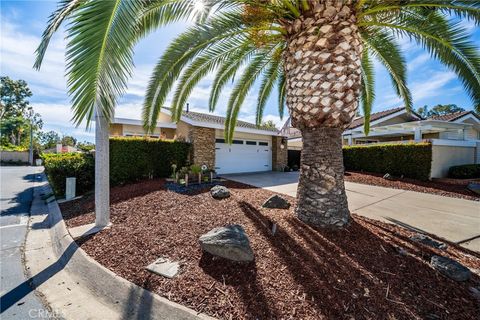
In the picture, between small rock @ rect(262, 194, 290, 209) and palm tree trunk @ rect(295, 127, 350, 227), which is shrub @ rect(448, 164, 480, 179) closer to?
palm tree trunk @ rect(295, 127, 350, 227)

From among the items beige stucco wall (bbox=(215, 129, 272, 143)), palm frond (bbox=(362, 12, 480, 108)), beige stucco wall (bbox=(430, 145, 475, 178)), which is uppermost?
palm frond (bbox=(362, 12, 480, 108))

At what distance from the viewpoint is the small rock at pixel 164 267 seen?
278 centimetres

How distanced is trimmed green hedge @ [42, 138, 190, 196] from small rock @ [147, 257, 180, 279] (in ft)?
21.6

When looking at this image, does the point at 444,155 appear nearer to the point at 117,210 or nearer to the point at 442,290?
the point at 442,290

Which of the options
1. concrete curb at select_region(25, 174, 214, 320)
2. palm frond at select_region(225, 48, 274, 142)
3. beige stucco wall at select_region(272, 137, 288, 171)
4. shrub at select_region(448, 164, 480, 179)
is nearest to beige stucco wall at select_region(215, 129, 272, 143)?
beige stucco wall at select_region(272, 137, 288, 171)

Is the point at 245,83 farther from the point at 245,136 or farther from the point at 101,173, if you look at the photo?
the point at 245,136

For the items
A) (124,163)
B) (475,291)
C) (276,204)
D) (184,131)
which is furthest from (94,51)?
(184,131)

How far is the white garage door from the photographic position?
12539 mm

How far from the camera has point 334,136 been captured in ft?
13.0

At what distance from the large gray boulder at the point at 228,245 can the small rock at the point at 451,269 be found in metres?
2.65

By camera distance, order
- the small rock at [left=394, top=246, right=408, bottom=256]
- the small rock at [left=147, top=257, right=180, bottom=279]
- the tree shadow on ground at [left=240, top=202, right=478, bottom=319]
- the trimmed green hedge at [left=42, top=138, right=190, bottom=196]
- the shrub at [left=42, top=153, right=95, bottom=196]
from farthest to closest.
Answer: the trimmed green hedge at [left=42, top=138, right=190, bottom=196]
the shrub at [left=42, top=153, right=95, bottom=196]
the small rock at [left=394, top=246, right=408, bottom=256]
the small rock at [left=147, top=257, right=180, bottom=279]
the tree shadow on ground at [left=240, top=202, right=478, bottom=319]

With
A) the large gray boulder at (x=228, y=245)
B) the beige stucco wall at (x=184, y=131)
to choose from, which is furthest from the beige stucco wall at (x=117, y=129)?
the large gray boulder at (x=228, y=245)

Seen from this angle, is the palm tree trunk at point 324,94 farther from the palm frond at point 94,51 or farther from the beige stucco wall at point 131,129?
the beige stucco wall at point 131,129

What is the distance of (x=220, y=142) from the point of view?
12.6 m
